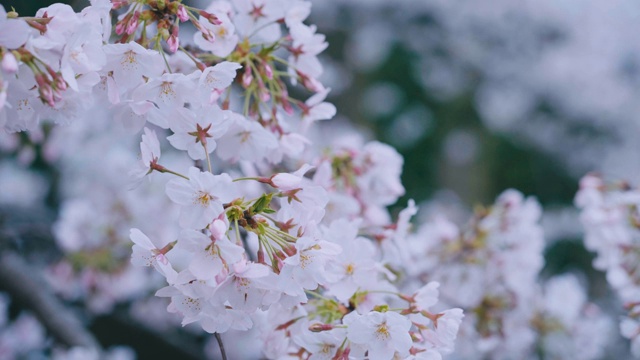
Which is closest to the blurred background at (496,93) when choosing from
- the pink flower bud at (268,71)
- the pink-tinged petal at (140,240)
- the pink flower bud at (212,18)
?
the pink flower bud at (268,71)

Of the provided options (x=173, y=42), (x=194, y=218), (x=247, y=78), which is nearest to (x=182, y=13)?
(x=173, y=42)

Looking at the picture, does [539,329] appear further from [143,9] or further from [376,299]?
[143,9]

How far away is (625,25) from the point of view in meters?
6.52

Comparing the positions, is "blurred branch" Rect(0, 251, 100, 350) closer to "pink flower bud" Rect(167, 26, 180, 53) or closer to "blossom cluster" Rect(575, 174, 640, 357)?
"pink flower bud" Rect(167, 26, 180, 53)

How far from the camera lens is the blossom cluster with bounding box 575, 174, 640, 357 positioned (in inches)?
73.7

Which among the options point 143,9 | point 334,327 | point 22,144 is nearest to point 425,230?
point 334,327

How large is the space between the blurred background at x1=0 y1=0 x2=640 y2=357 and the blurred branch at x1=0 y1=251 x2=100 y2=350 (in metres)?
4.19

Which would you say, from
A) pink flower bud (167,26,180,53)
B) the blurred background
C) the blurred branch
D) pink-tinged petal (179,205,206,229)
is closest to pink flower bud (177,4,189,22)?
pink flower bud (167,26,180,53)

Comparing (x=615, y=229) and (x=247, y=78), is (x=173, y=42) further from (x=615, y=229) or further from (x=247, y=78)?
(x=615, y=229)

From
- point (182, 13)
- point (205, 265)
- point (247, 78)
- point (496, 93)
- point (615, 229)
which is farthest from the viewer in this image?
point (496, 93)

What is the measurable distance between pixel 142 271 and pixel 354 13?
503cm

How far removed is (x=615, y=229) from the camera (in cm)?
192

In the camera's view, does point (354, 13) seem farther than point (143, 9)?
Yes

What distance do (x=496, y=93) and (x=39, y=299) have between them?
5789 mm
